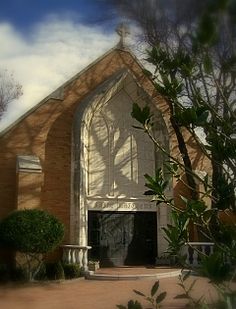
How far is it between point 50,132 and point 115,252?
601cm

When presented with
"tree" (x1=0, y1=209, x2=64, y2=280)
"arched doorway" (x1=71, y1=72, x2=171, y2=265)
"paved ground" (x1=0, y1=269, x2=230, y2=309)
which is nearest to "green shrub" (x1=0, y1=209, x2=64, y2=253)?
"tree" (x1=0, y1=209, x2=64, y2=280)

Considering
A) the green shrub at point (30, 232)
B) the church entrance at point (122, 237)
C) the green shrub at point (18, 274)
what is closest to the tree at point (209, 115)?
the green shrub at point (30, 232)

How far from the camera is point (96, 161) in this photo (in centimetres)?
1828

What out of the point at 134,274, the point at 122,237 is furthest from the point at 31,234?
the point at 122,237

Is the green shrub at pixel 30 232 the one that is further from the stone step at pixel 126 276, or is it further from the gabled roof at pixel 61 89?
the gabled roof at pixel 61 89

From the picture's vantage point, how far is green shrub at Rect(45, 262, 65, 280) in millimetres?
14172

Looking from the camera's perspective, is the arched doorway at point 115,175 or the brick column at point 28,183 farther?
the arched doorway at point 115,175

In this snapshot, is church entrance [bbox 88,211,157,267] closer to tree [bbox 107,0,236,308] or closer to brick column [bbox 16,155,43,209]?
brick column [bbox 16,155,43,209]

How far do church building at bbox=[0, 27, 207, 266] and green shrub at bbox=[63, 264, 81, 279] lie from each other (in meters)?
1.58

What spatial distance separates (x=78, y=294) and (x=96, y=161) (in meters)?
7.57

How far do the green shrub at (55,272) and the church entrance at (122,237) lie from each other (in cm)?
297

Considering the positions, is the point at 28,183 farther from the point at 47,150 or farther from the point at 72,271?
the point at 72,271

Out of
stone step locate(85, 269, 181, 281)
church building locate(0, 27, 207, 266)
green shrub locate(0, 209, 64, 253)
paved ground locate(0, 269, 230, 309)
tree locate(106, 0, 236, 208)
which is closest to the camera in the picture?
tree locate(106, 0, 236, 208)

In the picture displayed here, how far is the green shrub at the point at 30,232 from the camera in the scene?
13.7 meters
